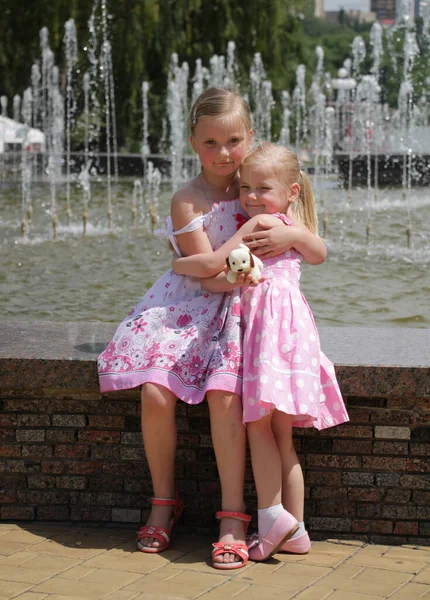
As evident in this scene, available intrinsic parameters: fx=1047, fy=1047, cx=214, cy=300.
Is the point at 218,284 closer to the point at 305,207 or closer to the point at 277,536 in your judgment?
the point at 305,207

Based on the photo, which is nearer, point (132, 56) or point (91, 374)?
point (91, 374)

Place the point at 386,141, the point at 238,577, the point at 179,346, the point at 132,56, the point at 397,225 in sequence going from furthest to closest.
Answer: the point at 386,141, the point at 132,56, the point at 397,225, the point at 179,346, the point at 238,577

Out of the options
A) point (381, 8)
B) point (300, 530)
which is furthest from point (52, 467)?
point (381, 8)

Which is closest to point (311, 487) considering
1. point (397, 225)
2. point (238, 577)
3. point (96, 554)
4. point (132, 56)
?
point (238, 577)

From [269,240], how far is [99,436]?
850 millimetres

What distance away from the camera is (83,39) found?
2011 centimetres

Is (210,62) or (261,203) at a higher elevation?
(210,62)

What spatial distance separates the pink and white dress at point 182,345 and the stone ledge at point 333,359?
116 millimetres

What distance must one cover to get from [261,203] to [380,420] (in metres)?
0.79

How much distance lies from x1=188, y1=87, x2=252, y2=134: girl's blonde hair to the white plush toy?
1.56 feet

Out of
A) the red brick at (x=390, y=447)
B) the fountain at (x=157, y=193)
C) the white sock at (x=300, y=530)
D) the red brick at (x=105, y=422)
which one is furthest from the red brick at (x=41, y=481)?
the fountain at (x=157, y=193)

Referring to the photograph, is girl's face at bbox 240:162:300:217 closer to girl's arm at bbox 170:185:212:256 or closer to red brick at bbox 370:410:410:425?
girl's arm at bbox 170:185:212:256

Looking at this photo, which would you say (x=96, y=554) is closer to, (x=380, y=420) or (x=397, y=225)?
(x=380, y=420)

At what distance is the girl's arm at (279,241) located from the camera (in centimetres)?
330
